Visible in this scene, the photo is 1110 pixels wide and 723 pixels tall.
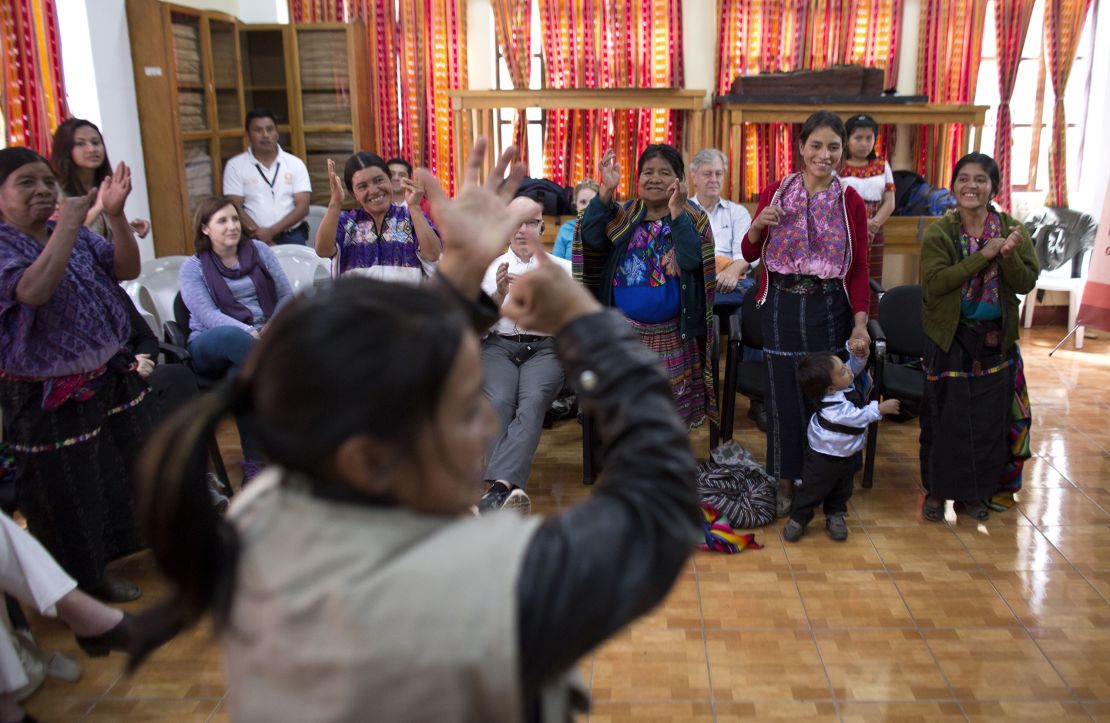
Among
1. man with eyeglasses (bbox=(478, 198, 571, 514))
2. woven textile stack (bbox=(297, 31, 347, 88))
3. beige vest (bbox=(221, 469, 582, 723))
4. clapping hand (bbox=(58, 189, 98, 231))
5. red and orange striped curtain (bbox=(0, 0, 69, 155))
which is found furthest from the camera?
woven textile stack (bbox=(297, 31, 347, 88))

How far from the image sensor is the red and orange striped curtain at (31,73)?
4039 millimetres

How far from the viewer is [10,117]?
4.04m

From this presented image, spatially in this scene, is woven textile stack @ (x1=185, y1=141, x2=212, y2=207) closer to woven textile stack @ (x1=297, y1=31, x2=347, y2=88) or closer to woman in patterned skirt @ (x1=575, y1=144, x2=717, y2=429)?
woven textile stack @ (x1=297, y1=31, x2=347, y2=88)

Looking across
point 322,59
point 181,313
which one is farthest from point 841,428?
point 322,59

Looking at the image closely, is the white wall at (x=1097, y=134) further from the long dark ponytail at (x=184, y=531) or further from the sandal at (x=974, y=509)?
the long dark ponytail at (x=184, y=531)

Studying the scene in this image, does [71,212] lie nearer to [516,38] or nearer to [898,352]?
[898,352]

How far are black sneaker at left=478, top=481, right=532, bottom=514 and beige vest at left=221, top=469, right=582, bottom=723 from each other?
2752 millimetres

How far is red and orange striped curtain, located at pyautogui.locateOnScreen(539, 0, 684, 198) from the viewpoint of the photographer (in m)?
6.79

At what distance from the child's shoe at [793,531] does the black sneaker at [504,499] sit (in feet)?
3.18

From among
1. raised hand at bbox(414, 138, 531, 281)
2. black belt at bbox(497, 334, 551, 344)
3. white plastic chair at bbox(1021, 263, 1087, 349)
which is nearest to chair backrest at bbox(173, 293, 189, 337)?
black belt at bbox(497, 334, 551, 344)

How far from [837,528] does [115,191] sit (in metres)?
2.67

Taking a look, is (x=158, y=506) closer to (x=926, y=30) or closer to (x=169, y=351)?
(x=169, y=351)

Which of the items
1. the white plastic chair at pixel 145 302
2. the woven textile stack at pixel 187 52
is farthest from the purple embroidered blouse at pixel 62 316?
the woven textile stack at pixel 187 52

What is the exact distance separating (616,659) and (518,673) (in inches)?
79.3
